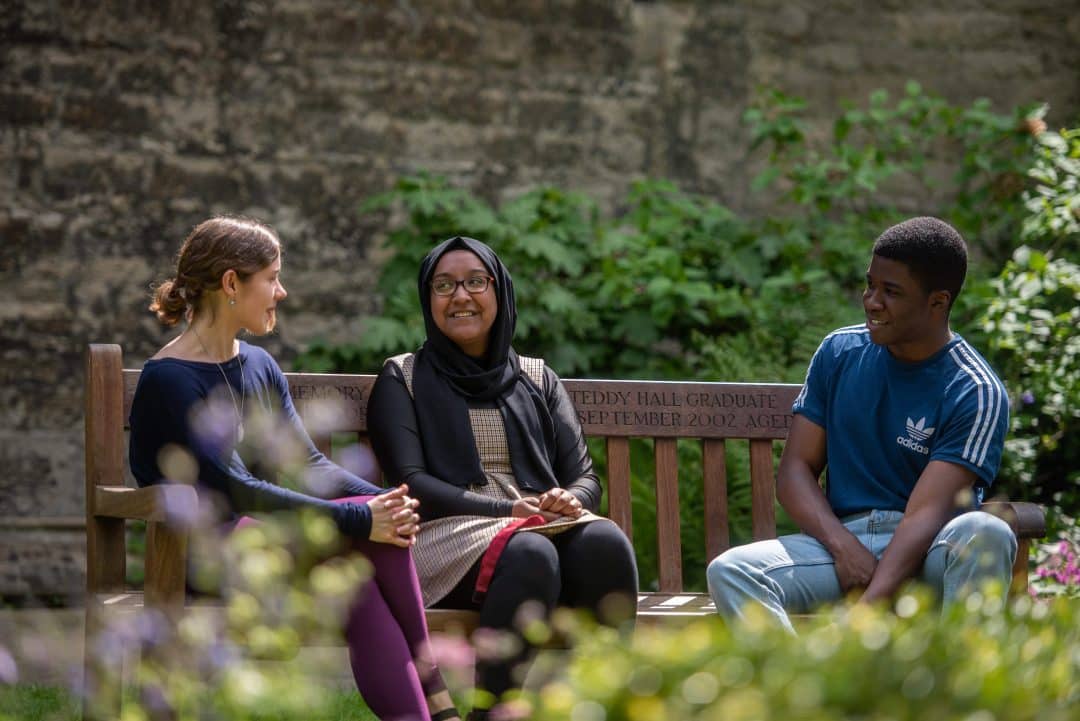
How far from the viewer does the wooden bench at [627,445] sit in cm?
371

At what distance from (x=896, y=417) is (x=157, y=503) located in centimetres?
188

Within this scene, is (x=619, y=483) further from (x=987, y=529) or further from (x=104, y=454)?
(x=104, y=454)

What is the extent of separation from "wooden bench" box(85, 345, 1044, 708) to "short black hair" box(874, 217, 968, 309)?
60 cm

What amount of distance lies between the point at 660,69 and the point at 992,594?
5576 millimetres

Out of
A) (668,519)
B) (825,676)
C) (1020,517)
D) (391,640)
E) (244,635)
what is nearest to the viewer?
(825,676)

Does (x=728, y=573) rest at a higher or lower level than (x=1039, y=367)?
lower

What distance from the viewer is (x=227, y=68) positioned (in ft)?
21.8

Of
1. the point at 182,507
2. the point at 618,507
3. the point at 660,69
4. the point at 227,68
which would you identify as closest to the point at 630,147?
the point at 660,69

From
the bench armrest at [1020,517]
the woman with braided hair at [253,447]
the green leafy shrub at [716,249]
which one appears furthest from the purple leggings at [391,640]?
the green leafy shrub at [716,249]

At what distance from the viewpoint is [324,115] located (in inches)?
268

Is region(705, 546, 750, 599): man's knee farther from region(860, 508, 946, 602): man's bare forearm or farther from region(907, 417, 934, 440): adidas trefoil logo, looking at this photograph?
region(907, 417, 934, 440): adidas trefoil logo

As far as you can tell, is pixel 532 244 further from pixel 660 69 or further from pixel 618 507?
pixel 618 507

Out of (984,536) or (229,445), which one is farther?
(229,445)

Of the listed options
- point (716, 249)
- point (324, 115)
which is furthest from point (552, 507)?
point (324, 115)
